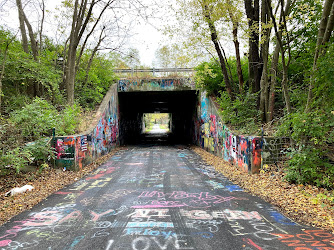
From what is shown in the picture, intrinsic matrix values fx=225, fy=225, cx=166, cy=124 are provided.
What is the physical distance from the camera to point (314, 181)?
566 cm

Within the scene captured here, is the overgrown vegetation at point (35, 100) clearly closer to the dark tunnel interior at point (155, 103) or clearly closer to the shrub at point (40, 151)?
the shrub at point (40, 151)

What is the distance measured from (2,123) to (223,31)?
9383mm

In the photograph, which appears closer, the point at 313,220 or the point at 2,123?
the point at 313,220

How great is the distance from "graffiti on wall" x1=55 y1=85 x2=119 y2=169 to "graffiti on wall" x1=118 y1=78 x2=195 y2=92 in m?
0.97

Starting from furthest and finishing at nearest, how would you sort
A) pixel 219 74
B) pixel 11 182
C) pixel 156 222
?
1. pixel 219 74
2. pixel 11 182
3. pixel 156 222

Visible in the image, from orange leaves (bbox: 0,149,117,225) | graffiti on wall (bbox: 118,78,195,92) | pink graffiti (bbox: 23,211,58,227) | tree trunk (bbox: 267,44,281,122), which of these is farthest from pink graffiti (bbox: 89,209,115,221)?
graffiti on wall (bbox: 118,78,195,92)

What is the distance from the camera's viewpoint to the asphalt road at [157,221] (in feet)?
11.6

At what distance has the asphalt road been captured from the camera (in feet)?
11.6

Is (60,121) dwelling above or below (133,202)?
above

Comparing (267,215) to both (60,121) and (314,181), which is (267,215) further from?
(60,121)

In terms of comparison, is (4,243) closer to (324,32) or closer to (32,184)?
(32,184)

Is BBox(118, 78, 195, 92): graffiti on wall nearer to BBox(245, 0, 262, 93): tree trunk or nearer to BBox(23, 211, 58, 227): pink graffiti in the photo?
BBox(245, 0, 262, 93): tree trunk

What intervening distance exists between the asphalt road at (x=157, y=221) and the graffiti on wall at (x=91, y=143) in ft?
6.05

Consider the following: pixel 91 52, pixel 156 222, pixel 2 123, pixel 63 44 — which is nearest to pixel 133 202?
pixel 156 222
